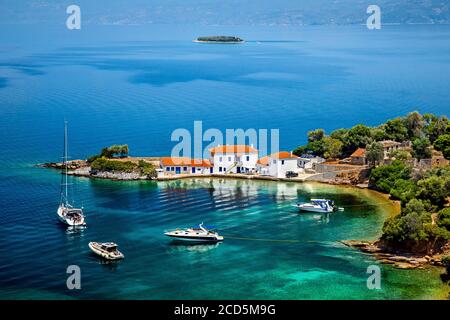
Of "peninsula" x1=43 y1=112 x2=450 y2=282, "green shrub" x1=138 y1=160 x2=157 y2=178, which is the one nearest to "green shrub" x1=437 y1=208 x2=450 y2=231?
"peninsula" x1=43 y1=112 x2=450 y2=282

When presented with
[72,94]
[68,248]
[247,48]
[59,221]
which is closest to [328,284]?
[68,248]

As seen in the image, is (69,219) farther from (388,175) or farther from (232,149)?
(388,175)

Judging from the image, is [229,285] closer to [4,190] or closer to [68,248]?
[68,248]

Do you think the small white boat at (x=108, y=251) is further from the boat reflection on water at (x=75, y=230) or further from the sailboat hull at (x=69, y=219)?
the sailboat hull at (x=69, y=219)

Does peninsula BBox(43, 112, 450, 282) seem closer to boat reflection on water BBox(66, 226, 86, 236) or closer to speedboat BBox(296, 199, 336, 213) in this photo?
speedboat BBox(296, 199, 336, 213)

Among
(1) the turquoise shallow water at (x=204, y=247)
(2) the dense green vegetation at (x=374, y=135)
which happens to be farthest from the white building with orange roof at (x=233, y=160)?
(2) the dense green vegetation at (x=374, y=135)

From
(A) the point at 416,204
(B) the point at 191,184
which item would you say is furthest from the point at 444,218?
(B) the point at 191,184

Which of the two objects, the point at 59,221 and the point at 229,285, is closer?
the point at 229,285
